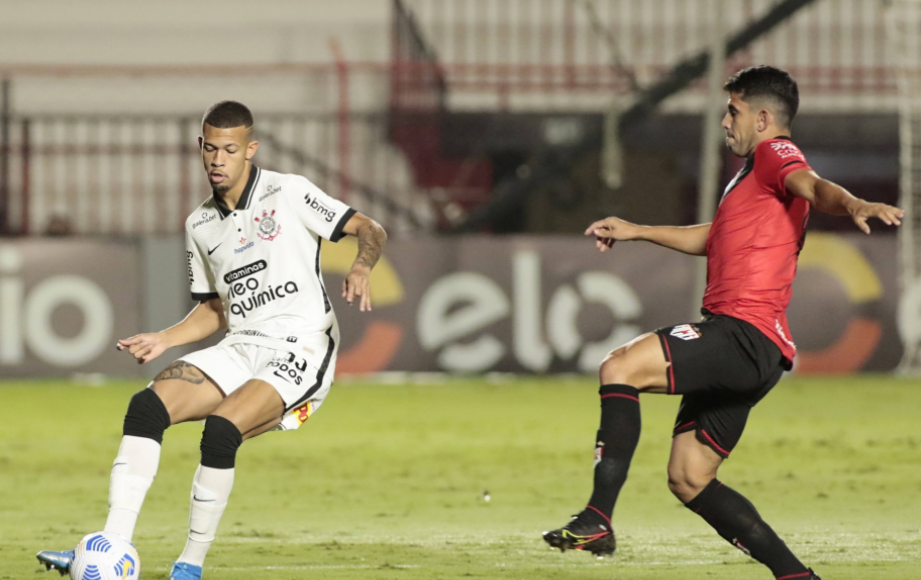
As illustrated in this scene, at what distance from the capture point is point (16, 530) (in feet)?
20.4

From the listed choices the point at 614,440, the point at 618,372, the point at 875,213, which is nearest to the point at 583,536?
the point at 614,440

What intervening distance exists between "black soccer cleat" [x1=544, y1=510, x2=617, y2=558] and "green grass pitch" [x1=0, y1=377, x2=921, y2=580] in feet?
3.28

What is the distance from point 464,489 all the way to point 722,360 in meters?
3.27

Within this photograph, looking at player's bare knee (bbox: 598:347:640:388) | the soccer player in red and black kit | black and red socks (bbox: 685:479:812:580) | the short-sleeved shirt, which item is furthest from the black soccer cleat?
the short-sleeved shirt

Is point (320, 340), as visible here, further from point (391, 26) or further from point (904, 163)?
point (391, 26)

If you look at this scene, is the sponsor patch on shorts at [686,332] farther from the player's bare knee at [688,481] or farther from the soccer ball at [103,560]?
the soccer ball at [103,560]

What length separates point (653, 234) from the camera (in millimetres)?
4961

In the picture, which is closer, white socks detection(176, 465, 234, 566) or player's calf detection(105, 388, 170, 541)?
player's calf detection(105, 388, 170, 541)

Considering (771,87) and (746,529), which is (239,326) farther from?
(771,87)

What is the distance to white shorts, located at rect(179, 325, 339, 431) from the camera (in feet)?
16.7

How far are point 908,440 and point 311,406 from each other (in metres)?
5.57

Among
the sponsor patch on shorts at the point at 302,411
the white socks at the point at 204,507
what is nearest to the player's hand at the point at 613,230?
the sponsor patch on shorts at the point at 302,411

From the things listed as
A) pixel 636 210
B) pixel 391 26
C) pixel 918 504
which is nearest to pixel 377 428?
pixel 918 504

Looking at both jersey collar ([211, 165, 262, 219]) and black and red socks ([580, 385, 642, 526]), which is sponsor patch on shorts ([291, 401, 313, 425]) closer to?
jersey collar ([211, 165, 262, 219])
